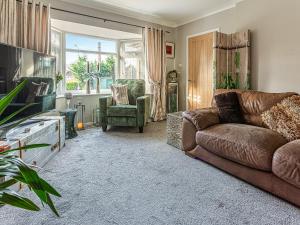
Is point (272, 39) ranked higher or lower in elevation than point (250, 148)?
higher

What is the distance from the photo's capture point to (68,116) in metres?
3.53

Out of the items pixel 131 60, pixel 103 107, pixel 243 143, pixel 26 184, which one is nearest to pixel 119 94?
pixel 103 107

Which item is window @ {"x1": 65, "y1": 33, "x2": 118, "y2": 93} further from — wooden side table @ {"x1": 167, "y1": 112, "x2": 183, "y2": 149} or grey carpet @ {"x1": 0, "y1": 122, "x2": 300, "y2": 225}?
wooden side table @ {"x1": 167, "y1": 112, "x2": 183, "y2": 149}

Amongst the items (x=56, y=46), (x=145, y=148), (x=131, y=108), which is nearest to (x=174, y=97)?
(x=131, y=108)

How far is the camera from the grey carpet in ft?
4.88

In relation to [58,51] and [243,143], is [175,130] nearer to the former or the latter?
[243,143]

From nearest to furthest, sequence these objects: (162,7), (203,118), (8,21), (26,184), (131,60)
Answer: (26,184)
(203,118)
(8,21)
(162,7)
(131,60)

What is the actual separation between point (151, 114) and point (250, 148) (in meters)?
3.25

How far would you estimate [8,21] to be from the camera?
2.79m

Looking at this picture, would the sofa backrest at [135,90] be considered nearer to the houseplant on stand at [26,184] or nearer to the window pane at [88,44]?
the window pane at [88,44]

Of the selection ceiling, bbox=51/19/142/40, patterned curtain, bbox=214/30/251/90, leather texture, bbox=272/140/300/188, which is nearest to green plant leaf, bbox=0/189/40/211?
leather texture, bbox=272/140/300/188

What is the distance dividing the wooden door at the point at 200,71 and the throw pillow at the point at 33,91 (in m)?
3.38

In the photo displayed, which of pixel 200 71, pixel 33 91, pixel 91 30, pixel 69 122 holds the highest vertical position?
pixel 91 30

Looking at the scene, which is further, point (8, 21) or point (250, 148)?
point (8, 21)
